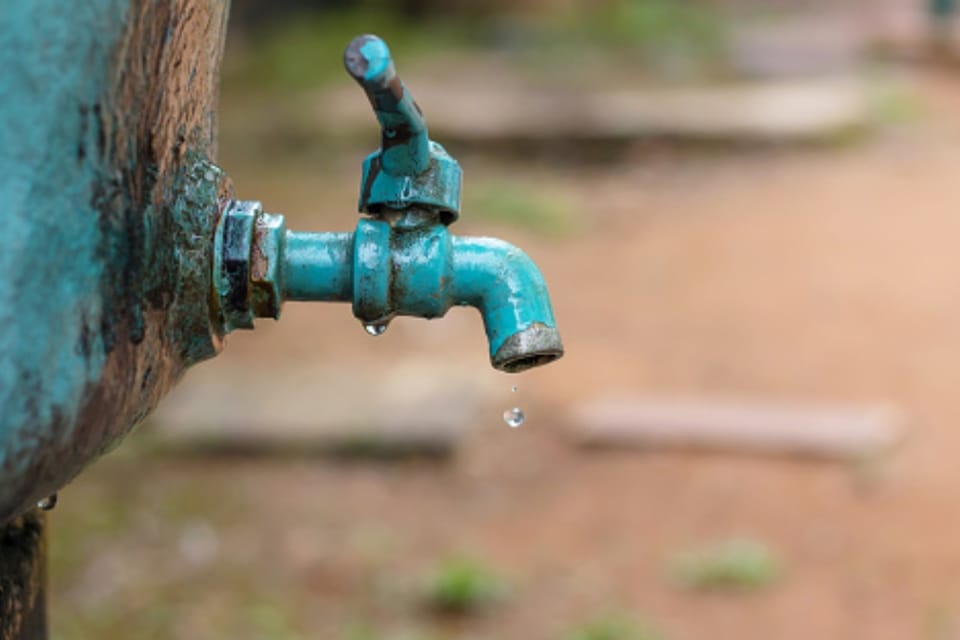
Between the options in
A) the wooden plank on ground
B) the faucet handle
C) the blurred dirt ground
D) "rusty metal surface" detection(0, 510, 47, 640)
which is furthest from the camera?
the wooden plank on ground

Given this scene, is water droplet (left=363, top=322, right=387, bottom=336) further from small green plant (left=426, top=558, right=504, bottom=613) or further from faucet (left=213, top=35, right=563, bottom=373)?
small green plant (left=426, top=558, right=504, bottom=613)

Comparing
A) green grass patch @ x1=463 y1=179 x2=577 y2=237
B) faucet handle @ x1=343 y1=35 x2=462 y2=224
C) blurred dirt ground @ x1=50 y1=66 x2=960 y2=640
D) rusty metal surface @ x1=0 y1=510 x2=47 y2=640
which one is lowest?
rusty metal surface @ x1=0 y1=510 x2=47 y2=640

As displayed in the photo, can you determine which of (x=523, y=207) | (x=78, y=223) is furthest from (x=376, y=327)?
(x=523, y=207)

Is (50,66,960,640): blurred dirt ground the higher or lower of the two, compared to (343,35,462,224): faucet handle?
higher

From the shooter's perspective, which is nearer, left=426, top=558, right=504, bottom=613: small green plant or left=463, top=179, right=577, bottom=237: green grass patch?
left=426, top=558, right=504, bottom=613: small green plant

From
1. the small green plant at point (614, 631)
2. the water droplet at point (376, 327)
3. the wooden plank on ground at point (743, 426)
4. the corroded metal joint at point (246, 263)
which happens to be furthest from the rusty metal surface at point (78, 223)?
the wooden plank on ground at point (743, 426)

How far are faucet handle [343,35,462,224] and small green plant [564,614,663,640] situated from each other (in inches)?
80.7

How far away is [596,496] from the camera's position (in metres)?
3.66

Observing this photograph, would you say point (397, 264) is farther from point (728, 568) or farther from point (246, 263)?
point (728, 568)

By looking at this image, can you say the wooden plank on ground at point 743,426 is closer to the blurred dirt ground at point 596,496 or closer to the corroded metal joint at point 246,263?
the blurred dirt ground at point 596,496

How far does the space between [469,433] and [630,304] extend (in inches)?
52.8

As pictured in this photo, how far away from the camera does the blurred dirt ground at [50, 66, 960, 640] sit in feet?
10.2

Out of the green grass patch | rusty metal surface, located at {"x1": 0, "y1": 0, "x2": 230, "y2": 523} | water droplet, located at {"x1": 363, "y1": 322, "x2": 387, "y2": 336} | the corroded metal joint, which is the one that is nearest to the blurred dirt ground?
the green grass patch

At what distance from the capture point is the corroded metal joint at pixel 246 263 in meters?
0.99
